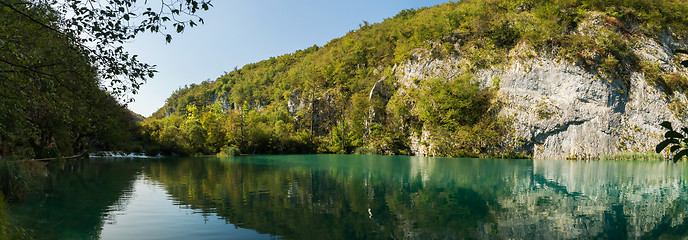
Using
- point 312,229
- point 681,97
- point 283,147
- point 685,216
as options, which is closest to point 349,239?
point 312,229

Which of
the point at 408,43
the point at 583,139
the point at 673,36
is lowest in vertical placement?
the point at 583,139

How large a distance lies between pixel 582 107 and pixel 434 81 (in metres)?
18.2

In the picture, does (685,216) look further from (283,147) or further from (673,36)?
(283,147)

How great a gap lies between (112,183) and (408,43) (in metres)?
54.2

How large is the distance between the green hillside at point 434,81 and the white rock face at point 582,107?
1.21m

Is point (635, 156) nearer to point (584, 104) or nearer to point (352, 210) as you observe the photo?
point (584, 104)

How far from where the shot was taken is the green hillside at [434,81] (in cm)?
4244

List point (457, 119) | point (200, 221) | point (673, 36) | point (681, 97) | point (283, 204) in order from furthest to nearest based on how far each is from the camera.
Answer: point (457, 119), point (673, 36), point (681, 97), point (283, 204), point (200, 221)

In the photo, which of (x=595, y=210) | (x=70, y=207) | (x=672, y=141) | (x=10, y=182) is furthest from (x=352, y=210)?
(x=10, y=182)

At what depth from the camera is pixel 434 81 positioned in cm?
5122

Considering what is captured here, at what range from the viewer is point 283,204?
36.8ft

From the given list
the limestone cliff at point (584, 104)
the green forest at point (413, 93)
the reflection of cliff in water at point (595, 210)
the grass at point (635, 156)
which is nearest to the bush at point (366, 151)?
the green forest at point (413, 93)

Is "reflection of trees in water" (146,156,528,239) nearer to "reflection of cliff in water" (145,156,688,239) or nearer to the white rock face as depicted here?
"reflection of cliff in water" (145,156,688,239)

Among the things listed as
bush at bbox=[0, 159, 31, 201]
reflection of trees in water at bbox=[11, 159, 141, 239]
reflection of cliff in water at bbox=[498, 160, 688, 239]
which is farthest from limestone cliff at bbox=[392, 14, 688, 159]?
bush at bbox=[0, 159, 31, 201]
